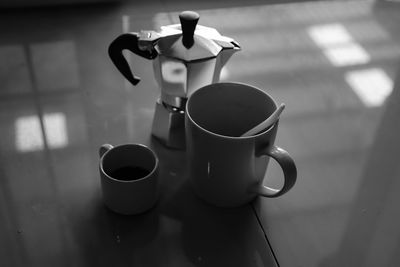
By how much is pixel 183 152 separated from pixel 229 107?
0.34 feet

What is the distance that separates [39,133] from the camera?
0.68 m

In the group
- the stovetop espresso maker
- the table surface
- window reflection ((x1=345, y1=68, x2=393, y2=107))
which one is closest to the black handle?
the stovetop espresso maker

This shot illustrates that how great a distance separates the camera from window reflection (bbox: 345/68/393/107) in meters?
0.80

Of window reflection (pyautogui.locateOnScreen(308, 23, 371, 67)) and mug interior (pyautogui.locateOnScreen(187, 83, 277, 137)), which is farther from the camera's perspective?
window reflection (pyautogui.locateOnScreen(308, 23, 371, 67))

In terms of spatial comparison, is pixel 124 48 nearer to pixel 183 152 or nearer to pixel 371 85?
pixel 183 152

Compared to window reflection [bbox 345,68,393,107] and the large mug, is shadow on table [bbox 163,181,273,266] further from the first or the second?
window reflection [bbox 345,68,393,107]

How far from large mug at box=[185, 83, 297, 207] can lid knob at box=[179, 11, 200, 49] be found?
6 cm

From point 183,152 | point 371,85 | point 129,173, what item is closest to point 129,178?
point 129,173

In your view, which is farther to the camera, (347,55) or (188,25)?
(347,55)

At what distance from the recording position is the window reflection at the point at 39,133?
2.19 ft

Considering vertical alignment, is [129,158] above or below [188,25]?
below

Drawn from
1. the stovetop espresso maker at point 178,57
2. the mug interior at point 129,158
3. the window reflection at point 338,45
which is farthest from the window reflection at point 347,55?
the mug interior at point 129,158

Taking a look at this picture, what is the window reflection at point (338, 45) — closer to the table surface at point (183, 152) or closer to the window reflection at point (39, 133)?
the table surface at point (183, 152)

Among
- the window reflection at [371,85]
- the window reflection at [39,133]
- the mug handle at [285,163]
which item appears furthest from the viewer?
the window reflection at [371,85]
